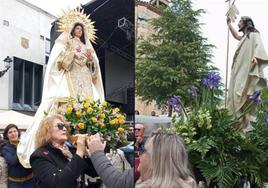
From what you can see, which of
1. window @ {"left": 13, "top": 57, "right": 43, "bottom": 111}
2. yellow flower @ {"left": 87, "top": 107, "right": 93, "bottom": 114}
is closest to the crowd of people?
yellow flower @ {"left": 87, "top": 107, "right": 93, "bottom": 114}

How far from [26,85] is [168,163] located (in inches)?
100

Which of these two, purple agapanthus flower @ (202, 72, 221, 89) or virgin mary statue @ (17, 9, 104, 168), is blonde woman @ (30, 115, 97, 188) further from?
purple agapanthus flower @ (202, 72, 221, 89)

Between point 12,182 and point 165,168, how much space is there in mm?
1917

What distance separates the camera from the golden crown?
2.19m

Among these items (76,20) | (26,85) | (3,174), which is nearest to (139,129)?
(76,20)

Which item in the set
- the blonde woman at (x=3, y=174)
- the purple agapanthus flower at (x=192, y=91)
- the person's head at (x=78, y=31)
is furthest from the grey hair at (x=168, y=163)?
the blonde woman at (x=3, y=174)

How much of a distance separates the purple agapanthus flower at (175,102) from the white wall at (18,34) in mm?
1474

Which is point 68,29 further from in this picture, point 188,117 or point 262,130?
point 262,130

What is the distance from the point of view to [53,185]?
1.62 m

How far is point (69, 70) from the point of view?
2652 millimetres

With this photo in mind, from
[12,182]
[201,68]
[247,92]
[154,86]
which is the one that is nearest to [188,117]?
[201,68]

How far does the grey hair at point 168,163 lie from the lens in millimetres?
1367

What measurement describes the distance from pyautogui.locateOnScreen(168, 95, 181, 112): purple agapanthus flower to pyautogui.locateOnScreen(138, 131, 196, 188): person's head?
2.25 ft

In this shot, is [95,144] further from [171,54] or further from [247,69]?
[247,69]
